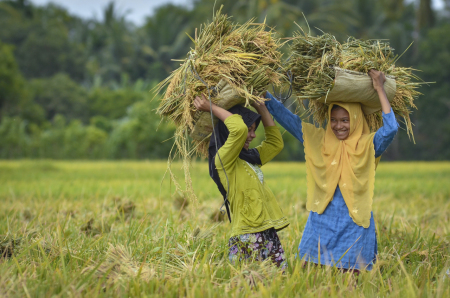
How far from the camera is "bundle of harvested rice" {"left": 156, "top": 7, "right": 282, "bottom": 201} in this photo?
2.69 m


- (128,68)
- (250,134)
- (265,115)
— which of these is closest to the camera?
(250,134)

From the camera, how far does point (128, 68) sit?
30.0m

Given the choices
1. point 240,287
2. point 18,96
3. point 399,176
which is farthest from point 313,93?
point 18,96

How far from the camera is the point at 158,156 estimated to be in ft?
63.2

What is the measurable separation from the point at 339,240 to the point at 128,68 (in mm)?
28658

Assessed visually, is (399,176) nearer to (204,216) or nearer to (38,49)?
(204,216)

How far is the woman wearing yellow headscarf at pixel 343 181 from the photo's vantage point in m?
2.74

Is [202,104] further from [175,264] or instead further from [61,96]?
[61,96]

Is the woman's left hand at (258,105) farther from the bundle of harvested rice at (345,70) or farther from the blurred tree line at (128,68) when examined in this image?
the blurred tree line at (128,68)

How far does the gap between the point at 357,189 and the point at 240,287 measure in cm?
91

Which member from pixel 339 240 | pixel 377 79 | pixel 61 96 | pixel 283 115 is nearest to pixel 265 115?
pixel 283 115

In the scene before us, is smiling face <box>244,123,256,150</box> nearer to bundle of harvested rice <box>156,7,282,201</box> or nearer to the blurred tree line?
bundle of harvested rice <box>156,7,282,201</box>

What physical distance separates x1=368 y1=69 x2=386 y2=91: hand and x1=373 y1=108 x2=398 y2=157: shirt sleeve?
0.16 meters

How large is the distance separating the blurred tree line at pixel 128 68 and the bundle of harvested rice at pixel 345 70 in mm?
14319
